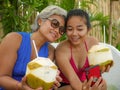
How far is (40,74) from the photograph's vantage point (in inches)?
82.6

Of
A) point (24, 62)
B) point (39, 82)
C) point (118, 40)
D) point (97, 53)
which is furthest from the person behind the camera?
point (118, 40)

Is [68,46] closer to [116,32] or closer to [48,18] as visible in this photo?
[48,18]

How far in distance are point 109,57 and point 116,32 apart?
6272 mm

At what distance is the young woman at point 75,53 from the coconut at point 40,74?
0.48m

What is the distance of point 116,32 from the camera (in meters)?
8.62

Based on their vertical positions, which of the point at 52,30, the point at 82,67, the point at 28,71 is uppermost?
the point at 52,30

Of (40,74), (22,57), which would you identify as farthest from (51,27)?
(40,74)

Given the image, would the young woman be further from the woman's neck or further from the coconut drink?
the coconut drink

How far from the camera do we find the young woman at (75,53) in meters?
2.71

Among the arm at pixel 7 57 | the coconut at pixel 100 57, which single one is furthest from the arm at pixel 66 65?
the arm at pixel 7 57

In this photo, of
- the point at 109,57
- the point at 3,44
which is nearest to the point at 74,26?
the point at 109,57

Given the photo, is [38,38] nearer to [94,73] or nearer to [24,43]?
[24,43]

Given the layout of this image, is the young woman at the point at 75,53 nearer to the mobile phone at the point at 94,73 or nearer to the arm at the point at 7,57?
the mobile phone at the point at 94,73

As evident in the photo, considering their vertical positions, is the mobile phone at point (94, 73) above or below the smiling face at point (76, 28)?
below
